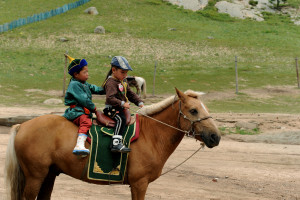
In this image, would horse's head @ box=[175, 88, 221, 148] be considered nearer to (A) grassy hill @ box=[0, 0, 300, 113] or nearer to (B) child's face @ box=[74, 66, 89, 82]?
(B) child's face @ box=[74, 66, 89, 82]

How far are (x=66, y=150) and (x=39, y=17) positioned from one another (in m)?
42.8

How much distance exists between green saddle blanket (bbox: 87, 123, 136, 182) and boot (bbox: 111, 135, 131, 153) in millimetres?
129

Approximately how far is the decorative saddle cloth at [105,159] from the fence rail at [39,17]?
38.7 meters

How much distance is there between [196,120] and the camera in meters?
5.52

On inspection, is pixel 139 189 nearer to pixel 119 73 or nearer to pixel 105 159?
pixel 105 159

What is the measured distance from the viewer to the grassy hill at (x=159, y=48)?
25859 millimetres

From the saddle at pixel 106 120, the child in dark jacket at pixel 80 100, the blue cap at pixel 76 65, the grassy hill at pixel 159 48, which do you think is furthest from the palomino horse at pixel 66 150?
the grassy hill at pixel 159 48

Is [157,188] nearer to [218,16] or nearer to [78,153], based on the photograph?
[78,153]

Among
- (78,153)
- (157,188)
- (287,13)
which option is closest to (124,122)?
(78,153)

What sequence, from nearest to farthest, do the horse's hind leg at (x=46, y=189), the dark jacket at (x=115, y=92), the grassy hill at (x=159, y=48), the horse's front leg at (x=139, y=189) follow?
the horse's front leg at (x=139, y=189)
the dark jacket at (x=115, y=92)
the horse's hind leg at (x=46, y=189)
the grassy hill at (x=159, y=48)

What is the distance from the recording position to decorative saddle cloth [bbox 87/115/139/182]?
5629mm

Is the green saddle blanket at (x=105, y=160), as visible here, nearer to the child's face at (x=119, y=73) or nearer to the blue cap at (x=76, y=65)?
the child's face at (x=119, y=73)

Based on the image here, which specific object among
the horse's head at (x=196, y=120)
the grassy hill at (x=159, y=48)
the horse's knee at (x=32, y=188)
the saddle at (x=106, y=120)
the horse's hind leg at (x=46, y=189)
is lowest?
the grassy hill at (x=159, y=48)

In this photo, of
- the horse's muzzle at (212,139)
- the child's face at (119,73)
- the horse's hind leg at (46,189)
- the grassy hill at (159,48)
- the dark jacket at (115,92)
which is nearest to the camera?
the horse's muzzle at (212,139)
